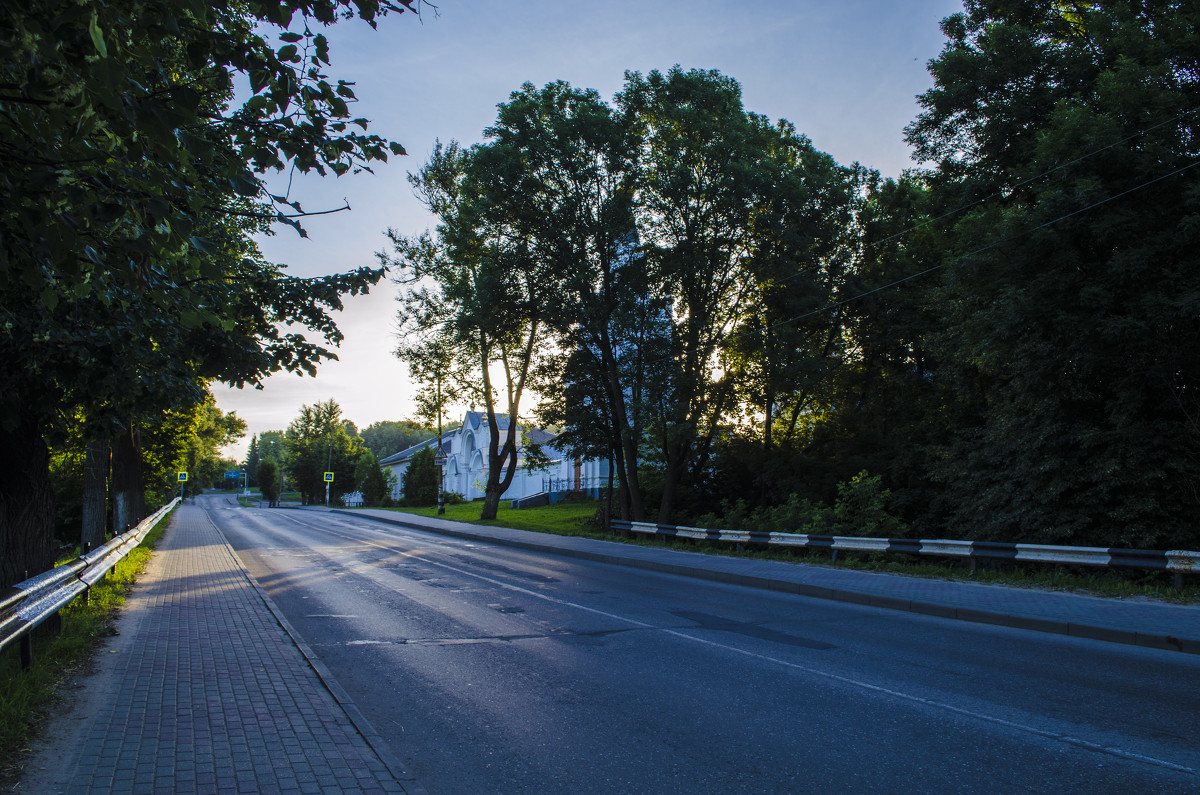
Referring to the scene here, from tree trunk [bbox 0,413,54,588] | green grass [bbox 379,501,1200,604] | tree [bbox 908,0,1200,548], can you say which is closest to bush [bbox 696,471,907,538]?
green grass [bbox 379,501,1200,604]

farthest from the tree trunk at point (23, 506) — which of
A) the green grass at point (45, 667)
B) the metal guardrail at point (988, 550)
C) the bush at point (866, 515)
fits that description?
the bush at point (866, 515)

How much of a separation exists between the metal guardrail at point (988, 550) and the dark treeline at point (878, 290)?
1.67 metres

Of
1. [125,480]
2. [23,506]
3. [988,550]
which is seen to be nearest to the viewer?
[23,506]

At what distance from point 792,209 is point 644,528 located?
1195 cm

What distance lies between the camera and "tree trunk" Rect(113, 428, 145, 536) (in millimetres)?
20922

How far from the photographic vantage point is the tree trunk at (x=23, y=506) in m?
7.95

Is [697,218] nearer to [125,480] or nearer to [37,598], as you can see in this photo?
[125,480]

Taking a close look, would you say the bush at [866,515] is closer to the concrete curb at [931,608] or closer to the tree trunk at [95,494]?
the concrete curb at [931,608]

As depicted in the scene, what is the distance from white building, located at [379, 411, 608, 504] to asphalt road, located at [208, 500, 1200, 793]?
3987 centimetres

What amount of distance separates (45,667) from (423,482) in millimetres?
56735

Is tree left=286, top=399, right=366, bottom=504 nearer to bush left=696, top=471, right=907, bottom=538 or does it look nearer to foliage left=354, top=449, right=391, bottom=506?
foliage left=354, top=449, right=391, bottom=506

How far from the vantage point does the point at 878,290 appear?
25906mm

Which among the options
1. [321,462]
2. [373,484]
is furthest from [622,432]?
[321,462]

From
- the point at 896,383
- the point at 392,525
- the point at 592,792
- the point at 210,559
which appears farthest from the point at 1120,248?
the point at 392,525
